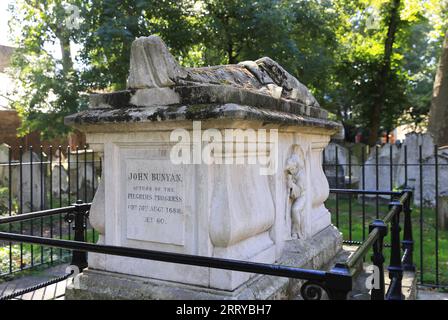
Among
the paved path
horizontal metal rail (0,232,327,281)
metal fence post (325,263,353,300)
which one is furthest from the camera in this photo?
the paved path

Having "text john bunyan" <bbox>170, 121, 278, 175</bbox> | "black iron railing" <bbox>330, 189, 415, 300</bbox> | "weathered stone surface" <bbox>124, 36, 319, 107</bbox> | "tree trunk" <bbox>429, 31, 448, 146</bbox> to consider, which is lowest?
"black iron railing" <bbox>330, 189, 415, 300</bbox>

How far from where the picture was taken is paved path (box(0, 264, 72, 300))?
11.9ft

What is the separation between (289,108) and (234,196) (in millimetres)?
1207

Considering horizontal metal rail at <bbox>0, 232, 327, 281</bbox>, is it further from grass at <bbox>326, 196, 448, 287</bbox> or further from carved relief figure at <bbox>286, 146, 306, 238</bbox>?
grass at <bbox>326, 196, 448, 287</bbox>

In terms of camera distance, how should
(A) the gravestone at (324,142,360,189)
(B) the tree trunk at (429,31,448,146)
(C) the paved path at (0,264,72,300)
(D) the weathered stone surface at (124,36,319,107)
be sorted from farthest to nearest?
Result: (A) the gravestone at (324,142,360,189) < (B) the tree trunk at (429,31,448,146) < (C) the paved path at (0,264,72,300) < (D) the weathered stone surface at (124,36,319,107)

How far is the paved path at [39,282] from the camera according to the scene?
3623 millimetres

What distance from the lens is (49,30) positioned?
40.3 ft

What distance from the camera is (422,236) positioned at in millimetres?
6004

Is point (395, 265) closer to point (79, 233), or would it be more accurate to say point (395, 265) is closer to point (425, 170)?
point (79, 233)

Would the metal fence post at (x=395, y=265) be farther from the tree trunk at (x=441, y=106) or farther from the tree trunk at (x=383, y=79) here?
the tree trunk at (x=383, y=79)

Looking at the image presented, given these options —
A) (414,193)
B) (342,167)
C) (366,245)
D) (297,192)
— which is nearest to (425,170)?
(414,193)

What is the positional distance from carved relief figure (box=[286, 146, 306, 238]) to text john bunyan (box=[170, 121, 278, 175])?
672 millimetres

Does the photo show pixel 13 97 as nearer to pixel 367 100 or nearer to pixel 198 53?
pixel 198 53

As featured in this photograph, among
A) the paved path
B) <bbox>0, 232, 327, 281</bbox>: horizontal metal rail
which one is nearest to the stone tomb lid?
<bbox>0, 232, 327, 281</bbox>: horizontal metal rail
